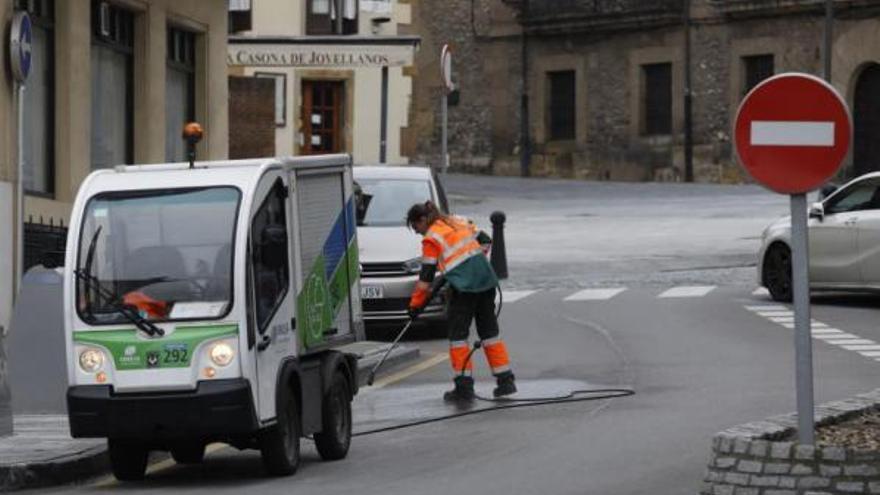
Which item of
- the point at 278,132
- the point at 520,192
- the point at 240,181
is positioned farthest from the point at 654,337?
the point at 520,192

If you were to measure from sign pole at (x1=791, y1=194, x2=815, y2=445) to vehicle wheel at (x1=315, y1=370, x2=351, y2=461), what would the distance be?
4450mm

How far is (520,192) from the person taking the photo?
57.9m

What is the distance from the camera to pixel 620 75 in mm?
63938

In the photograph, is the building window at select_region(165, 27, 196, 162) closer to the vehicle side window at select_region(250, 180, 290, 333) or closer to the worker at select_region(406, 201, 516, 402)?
the worker at select_region(406, 201, 516, 402)

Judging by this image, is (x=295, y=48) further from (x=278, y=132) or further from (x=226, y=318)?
(x=278, y=132)

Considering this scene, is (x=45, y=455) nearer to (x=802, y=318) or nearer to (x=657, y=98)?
(x=802, y=318)

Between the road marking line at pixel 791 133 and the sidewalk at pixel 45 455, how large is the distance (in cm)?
519

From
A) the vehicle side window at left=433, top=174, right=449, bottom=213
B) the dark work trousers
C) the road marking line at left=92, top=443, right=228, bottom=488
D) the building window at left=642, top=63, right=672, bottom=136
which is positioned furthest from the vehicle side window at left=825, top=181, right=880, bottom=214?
the building window at left=642, top=63, right=672, bottom=136

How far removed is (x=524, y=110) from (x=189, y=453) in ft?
166

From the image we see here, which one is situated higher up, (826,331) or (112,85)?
(112,85)

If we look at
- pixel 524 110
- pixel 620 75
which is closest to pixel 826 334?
pixel 620 75

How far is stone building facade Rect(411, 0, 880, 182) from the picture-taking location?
58.4 meters

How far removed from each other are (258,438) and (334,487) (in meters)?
0.92

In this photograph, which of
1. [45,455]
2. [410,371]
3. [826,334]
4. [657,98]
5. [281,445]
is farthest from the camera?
[657,98]
